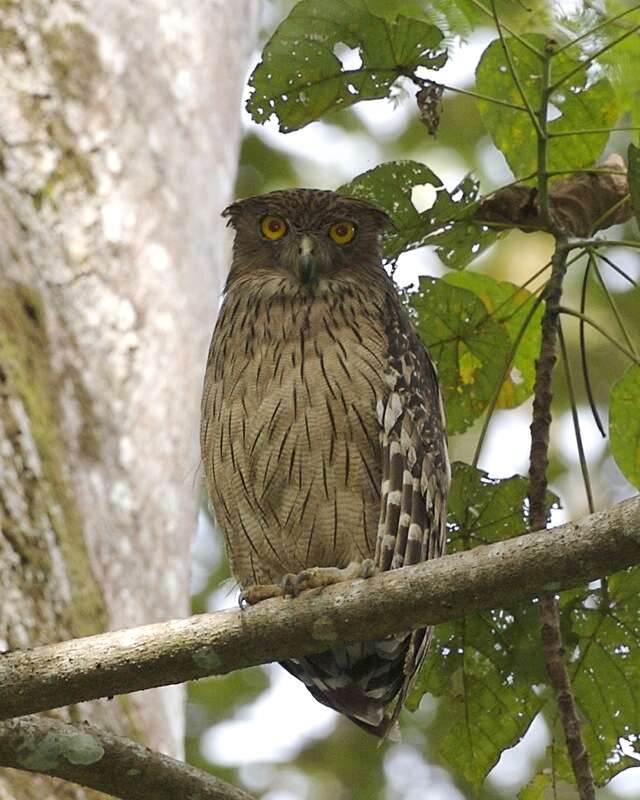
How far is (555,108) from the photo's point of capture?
10.2ft

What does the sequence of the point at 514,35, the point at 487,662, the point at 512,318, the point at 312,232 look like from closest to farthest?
the point at 514,35 → the point at 487,662 → the point at 512,318 → the point at 312,232

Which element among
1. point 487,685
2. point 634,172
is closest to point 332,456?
point 487,685

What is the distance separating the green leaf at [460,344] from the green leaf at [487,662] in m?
0.26

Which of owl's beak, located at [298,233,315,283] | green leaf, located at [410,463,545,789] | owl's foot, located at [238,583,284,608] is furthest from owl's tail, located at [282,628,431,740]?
owl's beak, located at [298,233,315,283]

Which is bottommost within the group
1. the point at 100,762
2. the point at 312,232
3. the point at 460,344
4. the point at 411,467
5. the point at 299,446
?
the point at 100,762

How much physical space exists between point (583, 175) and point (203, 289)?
5.82 ft

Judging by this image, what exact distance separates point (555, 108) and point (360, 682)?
5.01 ft

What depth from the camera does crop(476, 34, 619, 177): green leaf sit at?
3.00 metres

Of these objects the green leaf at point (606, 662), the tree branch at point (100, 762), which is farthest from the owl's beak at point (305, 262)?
the tree branch at point (100, 762)

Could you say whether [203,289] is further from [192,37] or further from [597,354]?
[597,354]

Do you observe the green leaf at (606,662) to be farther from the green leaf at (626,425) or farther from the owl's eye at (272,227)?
the owl's eye at (272,227)

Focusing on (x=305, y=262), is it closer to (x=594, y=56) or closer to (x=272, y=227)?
(x=272, y=227)

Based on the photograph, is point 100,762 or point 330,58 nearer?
point 100,762

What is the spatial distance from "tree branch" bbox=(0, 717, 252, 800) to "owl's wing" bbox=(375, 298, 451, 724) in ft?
2.58
